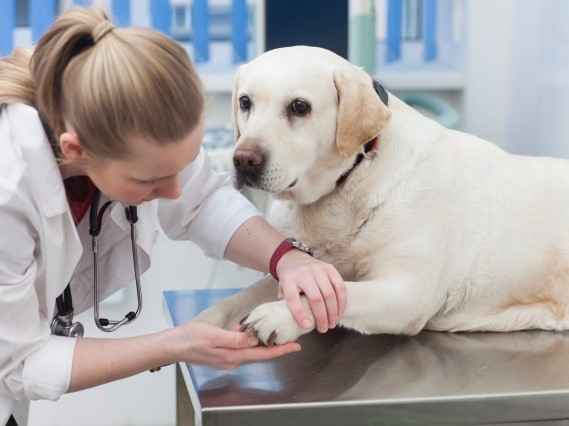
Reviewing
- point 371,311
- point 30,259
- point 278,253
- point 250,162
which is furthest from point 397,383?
point 30,259

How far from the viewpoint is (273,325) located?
3.47 feet

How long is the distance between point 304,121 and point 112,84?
318 mm

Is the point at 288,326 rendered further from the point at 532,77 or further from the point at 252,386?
the point at 532,77

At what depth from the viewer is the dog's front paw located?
1054mm

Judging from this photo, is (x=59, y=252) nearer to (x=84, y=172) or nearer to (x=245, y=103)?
(x=84, y=172)

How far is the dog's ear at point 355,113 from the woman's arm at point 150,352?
0.30 m

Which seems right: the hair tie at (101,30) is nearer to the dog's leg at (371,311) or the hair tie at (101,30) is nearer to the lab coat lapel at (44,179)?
the lab coat lapel at (44,179)

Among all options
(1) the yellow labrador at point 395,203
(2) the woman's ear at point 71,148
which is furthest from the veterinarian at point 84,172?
(1) the yellow labrador at point 395,203

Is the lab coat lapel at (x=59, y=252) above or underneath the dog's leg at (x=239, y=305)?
above

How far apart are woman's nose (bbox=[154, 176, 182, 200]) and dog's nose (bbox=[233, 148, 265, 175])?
13 cm

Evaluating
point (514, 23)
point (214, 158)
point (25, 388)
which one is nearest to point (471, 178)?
point (25, 388)

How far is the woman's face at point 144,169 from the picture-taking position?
38.5 inches

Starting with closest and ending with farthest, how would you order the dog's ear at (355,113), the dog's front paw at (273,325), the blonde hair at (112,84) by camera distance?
the blonde hair at (112,84) < the dog's front paw at (273,325) < the dog's ear at (355,113)

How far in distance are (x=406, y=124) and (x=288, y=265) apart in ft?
0.85
